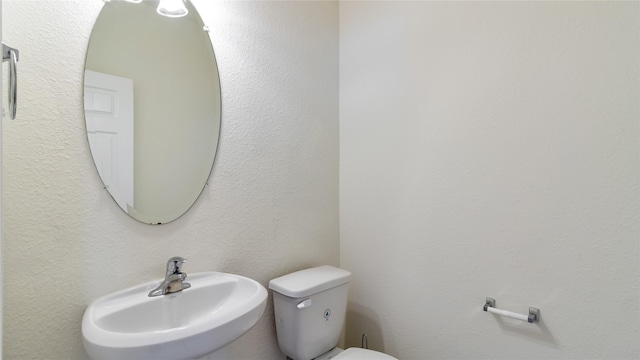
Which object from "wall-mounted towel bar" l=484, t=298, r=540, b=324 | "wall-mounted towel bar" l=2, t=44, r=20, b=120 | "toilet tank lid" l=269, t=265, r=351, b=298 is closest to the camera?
"wall-mounted towel bar" l=2, t=44, r=20, b=120

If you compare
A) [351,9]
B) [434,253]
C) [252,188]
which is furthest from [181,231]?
[351,9]

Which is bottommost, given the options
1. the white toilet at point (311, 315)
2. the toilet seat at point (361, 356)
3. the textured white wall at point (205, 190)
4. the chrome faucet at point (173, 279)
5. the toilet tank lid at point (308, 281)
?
the toilet seat at point (361, 356)

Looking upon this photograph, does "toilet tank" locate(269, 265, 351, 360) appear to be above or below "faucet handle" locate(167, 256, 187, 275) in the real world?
below

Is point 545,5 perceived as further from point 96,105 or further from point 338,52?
point 96,105

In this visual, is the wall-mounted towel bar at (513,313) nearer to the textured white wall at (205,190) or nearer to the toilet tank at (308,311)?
the toilet tank at (308,311)

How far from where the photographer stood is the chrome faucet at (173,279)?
1.09m

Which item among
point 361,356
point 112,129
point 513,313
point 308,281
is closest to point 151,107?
point 112,129

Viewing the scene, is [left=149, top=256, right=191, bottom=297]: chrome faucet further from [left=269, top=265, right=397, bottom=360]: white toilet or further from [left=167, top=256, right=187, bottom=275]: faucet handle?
[left=269, top=265, right=397, bottom=360]: white toilet

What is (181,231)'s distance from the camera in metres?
1.22

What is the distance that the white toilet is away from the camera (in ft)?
4.53

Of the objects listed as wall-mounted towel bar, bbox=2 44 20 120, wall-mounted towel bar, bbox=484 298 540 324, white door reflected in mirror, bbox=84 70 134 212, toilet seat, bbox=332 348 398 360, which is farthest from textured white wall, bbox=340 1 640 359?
wall-mounted towel bar, bbox=2 44 20 120

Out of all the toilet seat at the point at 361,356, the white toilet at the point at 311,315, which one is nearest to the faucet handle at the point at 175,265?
the white toilet at the point at 311,315

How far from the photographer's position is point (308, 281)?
1.44 m

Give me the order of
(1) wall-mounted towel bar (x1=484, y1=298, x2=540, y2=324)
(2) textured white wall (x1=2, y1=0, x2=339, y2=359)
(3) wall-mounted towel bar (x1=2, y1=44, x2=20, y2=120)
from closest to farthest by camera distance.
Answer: (3) wall-mounted towel bar (x1=2, y1=44, x2=20, y2=120) < (2) textured white wall (x1=2, y1=0, x2=339, y2=359) < (1) wall-mounted towel bar (x1=484, y1=298, x2=540, y2=324)
